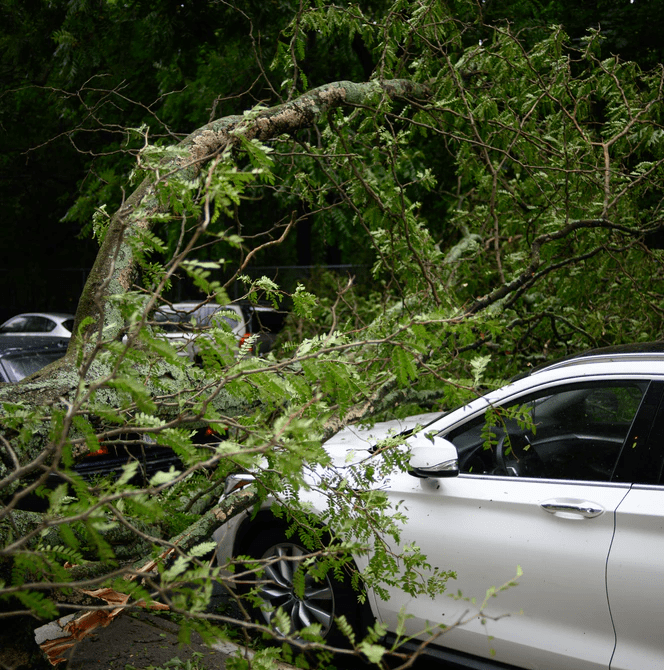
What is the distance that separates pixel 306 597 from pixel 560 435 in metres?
1.65

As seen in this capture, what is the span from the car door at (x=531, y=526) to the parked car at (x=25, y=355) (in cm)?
454

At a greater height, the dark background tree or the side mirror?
the dark background tree

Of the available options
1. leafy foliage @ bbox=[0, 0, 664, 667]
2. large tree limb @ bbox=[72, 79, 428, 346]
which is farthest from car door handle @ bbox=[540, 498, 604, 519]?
large tree limb @ bbox=[72, 79, 428, 346]

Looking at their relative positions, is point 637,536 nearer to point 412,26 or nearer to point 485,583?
point 485,583

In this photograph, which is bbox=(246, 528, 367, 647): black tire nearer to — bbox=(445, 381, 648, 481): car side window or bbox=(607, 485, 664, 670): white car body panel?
bbox=(445, 381, 648, 481): car side window

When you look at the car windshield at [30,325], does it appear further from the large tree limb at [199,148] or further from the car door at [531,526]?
the car door at [531,526]

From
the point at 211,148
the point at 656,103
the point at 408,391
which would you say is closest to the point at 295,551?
the point at 408,391

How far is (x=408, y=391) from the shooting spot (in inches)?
187

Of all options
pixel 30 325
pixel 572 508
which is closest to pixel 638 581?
pixel 572 508

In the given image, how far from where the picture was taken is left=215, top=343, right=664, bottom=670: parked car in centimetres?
283

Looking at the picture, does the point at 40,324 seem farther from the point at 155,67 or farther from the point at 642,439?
the point at 642,439

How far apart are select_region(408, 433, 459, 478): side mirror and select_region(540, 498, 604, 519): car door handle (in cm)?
45

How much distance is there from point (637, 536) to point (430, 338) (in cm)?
130

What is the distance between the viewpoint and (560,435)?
3.73m
